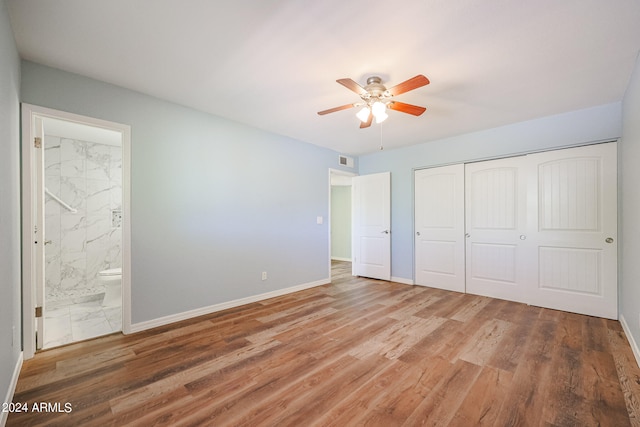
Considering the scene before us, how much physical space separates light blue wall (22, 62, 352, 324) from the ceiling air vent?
87 centimetres

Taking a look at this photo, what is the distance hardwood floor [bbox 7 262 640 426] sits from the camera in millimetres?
1599

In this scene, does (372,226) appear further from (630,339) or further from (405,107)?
(630,339)

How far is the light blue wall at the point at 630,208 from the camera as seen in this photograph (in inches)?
88.4

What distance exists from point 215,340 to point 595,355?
10.9 ft

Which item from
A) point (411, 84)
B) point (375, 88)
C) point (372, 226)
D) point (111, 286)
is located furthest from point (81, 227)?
point (411, 84)

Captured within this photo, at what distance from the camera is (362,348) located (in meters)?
2.41

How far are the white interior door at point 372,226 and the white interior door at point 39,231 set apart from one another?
4.42m

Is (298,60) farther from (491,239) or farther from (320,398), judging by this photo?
(491,239)

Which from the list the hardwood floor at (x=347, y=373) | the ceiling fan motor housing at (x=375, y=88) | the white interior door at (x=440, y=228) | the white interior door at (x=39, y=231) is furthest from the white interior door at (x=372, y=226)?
the white interior door at (x=39, y=231)

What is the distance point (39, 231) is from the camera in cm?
234

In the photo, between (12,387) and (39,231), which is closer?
(12,387)

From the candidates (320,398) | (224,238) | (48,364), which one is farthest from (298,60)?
(48,364)

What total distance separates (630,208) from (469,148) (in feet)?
6.43

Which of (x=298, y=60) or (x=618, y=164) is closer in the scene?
(x=298, y=60)
